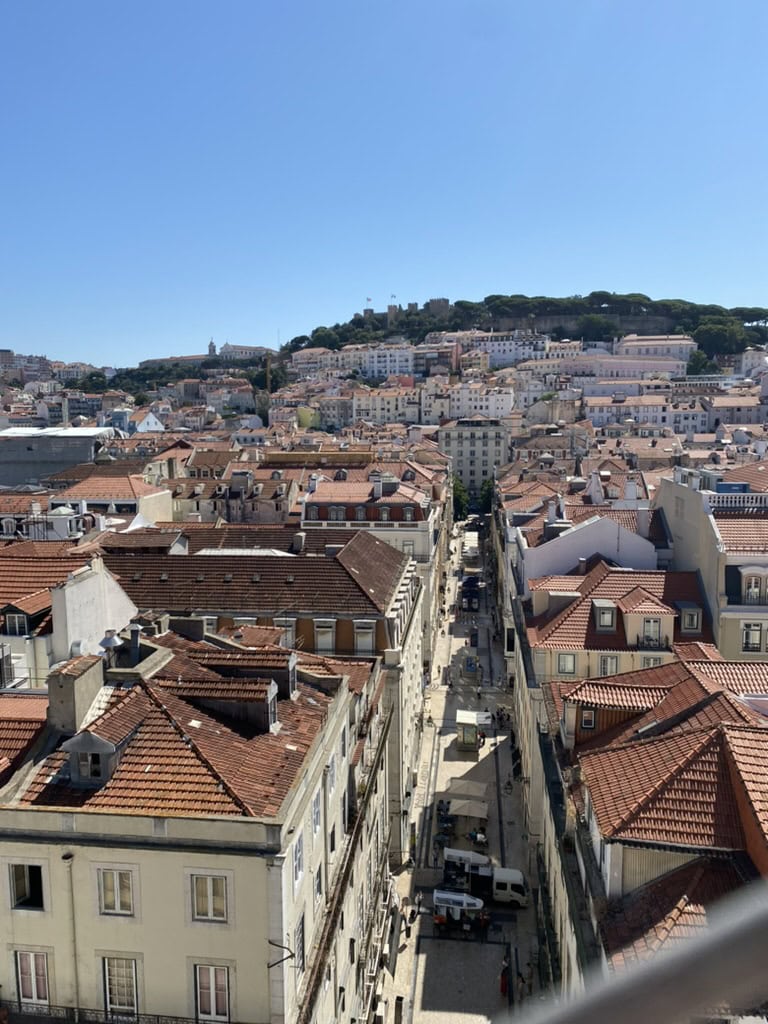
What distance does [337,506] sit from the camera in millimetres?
50938

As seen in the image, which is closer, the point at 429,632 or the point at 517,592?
the point at 517,592

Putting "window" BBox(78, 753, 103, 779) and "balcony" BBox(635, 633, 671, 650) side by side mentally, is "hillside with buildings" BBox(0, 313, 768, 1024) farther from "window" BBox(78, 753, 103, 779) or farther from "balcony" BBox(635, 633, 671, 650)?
"balcony" BBox(635, 633, 671, 650)

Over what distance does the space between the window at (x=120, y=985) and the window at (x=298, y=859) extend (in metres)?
2.81

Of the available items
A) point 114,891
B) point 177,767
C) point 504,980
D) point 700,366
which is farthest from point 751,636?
point 700,366

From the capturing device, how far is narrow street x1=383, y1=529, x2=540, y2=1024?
23.2 metres

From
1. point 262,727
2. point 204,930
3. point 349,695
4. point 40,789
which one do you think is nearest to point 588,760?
point 349,695

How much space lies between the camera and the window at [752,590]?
2853 cm

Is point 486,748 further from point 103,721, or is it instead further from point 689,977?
point 689,977

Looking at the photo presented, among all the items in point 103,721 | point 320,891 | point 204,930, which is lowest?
point 320,891

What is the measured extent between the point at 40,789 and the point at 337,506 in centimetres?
3683

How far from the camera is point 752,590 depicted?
28.6m

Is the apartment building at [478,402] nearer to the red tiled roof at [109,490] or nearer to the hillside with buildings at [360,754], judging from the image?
the hillside with buildings at [360,754]

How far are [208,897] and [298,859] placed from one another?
1751 millimetres

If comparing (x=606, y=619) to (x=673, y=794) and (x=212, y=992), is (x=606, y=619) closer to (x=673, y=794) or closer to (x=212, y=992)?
(x=673, y=794)
